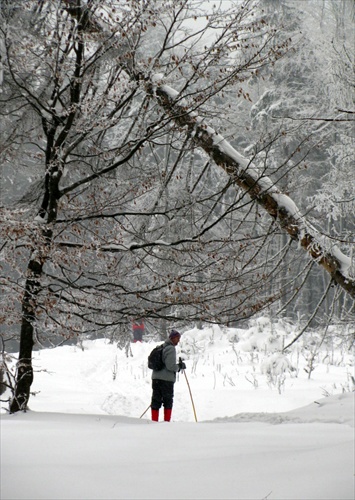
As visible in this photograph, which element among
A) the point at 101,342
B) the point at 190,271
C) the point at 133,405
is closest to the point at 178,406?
the point at 133,405

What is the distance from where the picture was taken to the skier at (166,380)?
7.65 meters

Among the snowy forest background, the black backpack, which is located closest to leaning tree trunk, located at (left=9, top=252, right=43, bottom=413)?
the snowy forest background

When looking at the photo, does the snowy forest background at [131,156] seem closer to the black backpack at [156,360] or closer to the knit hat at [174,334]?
the knit hat at [174,334]

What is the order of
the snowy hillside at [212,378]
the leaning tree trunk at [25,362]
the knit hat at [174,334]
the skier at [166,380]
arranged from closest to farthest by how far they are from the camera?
the leaning tree trunk at [25,362] < the knit hat at [174,334] < the skier at [166,380] < the snowy hillside at [212,378]

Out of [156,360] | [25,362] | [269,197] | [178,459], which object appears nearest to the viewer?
[178,459]

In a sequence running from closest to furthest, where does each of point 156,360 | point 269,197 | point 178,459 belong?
point 178,459
point 269,197
point 156,360

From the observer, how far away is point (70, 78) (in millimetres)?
4930

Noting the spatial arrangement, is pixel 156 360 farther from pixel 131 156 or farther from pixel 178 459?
pixel 178 459

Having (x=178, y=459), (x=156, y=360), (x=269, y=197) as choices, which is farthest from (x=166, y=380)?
(x=178, y=459)

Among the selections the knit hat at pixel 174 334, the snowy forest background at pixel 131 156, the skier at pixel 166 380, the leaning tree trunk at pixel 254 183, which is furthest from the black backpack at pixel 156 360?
the leaning tree trunk at pixel 254 183

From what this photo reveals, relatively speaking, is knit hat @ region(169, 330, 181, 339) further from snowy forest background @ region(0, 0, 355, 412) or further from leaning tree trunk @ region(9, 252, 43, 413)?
leaning tree trunk @ region(9, 252, 43, 413)

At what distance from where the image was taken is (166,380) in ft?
25.4

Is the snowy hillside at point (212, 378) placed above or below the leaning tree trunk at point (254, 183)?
below

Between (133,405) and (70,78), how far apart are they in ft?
23.0
